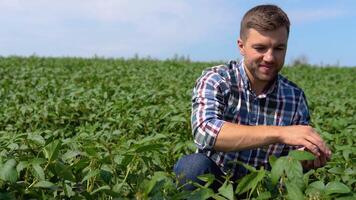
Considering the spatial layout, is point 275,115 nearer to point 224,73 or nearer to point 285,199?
point 224,73

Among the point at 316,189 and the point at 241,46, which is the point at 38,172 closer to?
the point at 316,189

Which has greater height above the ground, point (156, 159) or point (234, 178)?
point (156, 159)

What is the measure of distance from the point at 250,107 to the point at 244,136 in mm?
612

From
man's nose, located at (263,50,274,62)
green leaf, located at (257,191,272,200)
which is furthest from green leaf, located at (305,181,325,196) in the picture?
man's nose, located at (263,50,274,62)

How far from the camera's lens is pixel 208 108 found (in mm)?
2859

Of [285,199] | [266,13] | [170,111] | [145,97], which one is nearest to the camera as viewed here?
[285,199]

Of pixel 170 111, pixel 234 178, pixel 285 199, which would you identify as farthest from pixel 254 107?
pixel 170 111

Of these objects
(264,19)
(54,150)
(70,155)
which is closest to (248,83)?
(264,19)

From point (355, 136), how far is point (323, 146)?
75.1 inches

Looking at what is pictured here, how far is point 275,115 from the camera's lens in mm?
3172

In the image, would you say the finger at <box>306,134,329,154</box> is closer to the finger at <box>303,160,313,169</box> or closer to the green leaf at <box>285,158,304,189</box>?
the finger at <box>303,160,313,169</box>

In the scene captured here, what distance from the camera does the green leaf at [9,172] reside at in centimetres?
197

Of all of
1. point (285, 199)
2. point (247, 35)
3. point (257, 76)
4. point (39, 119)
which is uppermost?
point (247, 35)

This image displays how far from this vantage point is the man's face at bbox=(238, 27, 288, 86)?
2844 mm
